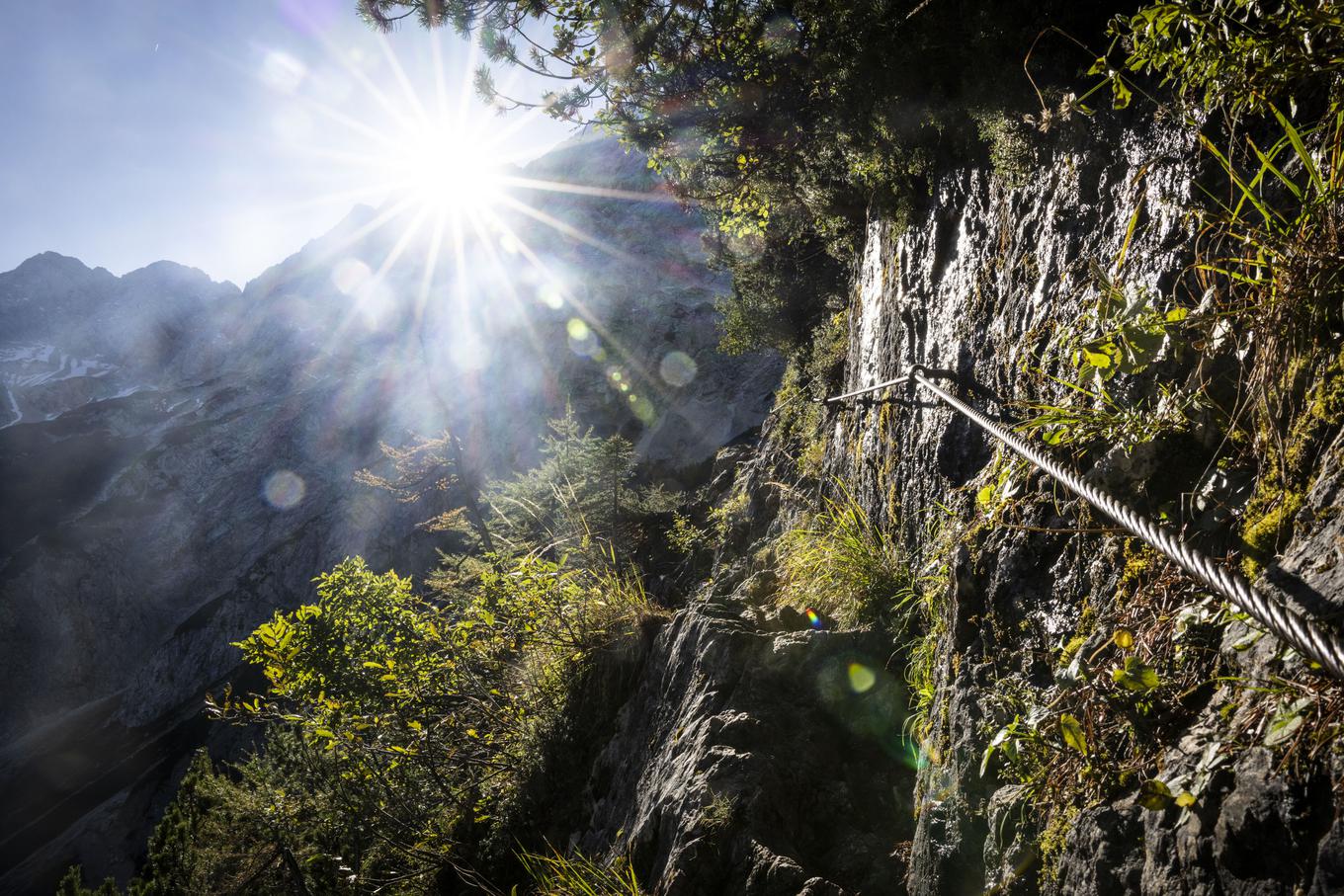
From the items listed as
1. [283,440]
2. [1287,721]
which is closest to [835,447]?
[1287,721]

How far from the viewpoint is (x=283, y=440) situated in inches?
1655

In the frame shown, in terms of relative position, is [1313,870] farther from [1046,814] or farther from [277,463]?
[277,463]

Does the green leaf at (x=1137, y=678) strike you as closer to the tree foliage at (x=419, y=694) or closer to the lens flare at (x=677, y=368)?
the tree foliage at (x=419, y=694)

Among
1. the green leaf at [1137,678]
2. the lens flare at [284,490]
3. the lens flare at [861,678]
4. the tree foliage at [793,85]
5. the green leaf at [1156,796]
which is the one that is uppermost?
the lens flare at [284,490]

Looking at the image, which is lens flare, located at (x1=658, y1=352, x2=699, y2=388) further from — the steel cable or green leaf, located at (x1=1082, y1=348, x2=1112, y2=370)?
the steel cable

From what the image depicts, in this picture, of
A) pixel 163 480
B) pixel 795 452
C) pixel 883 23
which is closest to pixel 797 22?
pixel 883 23

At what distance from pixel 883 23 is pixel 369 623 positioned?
19.9ft

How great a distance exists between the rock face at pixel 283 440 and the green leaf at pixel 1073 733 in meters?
23.1

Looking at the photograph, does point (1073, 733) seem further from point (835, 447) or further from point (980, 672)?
point (835, 447)

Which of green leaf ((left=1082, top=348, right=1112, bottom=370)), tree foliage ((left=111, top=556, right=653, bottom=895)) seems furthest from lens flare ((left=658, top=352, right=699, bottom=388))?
green leaf ((left=1082, top=348, right=1112, bottom=370))

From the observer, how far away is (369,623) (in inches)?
214

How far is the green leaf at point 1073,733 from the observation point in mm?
1570

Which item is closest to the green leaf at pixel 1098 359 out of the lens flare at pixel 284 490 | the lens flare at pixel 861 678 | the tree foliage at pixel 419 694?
the lens flare at pixel 861 678

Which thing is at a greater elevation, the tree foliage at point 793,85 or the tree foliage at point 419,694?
the tree foliage at point 793,85
